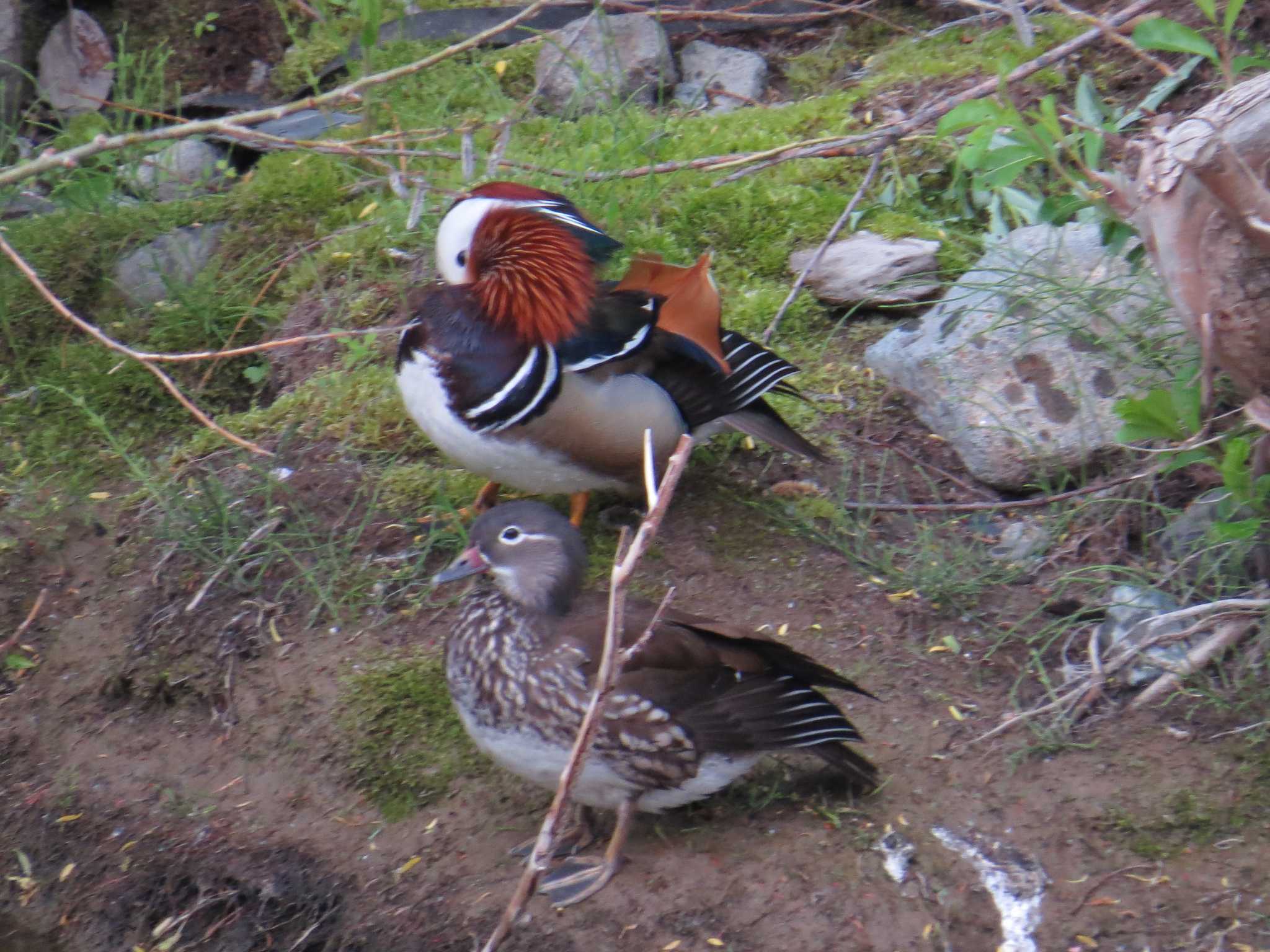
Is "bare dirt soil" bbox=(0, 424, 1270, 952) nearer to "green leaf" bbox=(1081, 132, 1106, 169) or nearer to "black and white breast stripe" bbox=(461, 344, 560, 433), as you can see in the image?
"black and white breast stripe" bbox=(461, 344, 560, 433)

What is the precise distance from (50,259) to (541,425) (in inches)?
86.2

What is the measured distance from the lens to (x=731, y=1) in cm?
562

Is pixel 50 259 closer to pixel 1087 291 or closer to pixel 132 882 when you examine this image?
pixel 132 882

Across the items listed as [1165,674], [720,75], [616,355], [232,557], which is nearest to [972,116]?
[616,355]

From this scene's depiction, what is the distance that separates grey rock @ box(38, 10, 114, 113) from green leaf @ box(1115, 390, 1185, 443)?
446cm

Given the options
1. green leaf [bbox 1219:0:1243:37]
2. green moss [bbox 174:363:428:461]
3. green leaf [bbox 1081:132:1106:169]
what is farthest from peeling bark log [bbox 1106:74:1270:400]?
green moss [bbox 174:363:428:461]

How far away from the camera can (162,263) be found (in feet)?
14.9

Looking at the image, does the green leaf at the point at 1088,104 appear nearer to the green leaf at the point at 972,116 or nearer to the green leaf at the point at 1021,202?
the green leaf at the point at 1021,202

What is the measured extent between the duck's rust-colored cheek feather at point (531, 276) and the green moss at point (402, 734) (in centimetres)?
85

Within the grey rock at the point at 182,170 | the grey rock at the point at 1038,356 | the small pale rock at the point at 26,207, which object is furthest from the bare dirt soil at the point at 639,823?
the small pale rock at the point at 26,207

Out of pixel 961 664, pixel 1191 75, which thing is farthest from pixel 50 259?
pixel 1191 75

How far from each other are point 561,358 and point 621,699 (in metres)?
1.01

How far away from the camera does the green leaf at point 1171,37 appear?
2719mm

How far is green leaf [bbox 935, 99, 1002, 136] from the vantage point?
3094 millimetres
